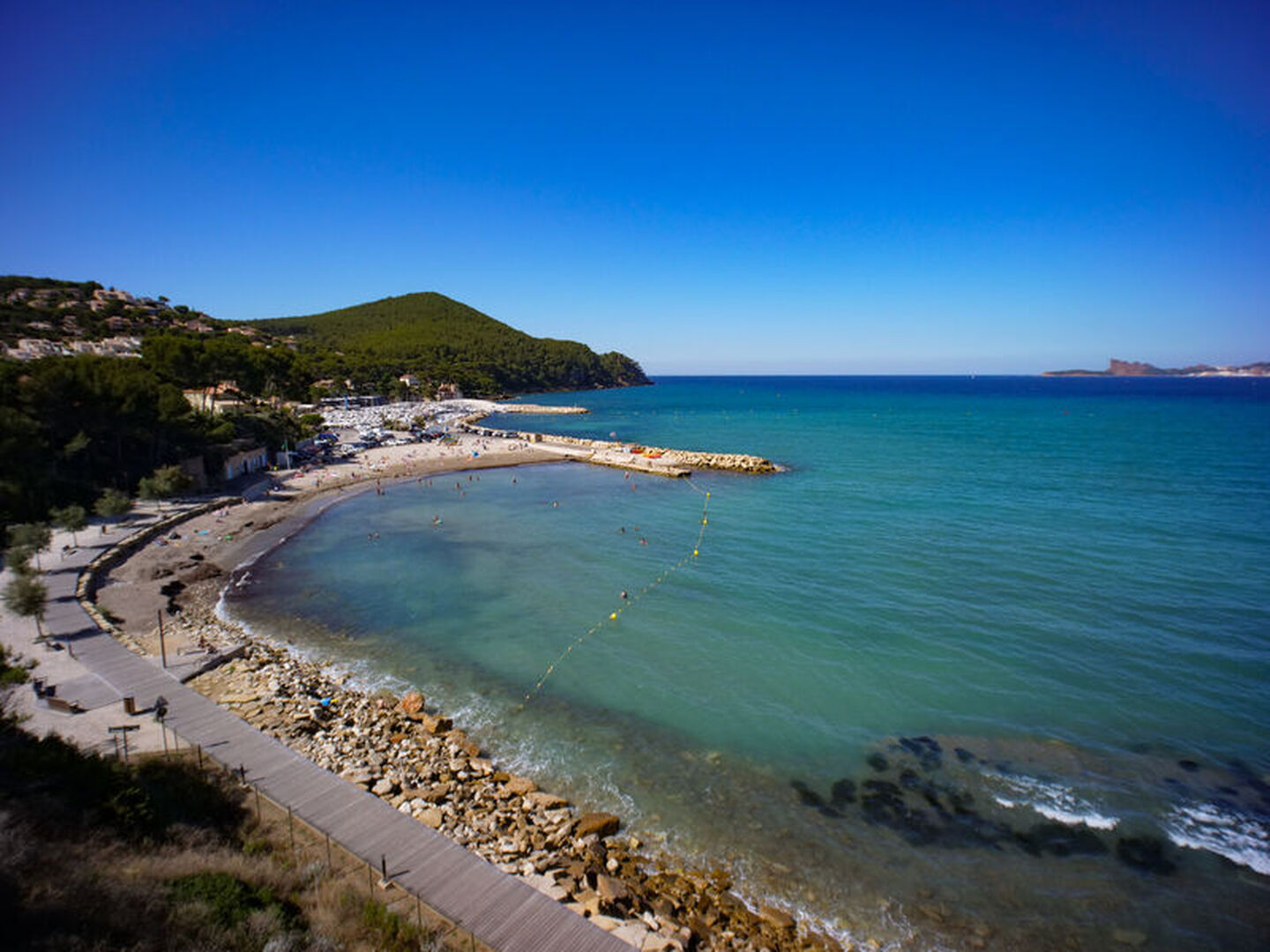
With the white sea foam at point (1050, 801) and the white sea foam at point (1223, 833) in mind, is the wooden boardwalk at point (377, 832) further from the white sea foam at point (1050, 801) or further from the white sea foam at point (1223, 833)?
the white sea foam at point (1223, 833)

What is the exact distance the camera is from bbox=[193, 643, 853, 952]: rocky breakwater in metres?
9.97

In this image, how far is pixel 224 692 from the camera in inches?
626

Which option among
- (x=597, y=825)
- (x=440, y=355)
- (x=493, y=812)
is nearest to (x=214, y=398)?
(x=493, y=812)

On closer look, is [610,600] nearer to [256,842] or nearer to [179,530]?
[256,842]

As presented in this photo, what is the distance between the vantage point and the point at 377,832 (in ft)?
34.7

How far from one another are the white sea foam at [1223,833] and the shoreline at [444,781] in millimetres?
8326

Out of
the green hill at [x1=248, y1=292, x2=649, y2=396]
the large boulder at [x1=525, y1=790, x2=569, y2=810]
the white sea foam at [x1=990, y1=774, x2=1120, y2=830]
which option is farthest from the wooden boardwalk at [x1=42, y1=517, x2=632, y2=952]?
the green hill at [x1=248, y1=292, x2=649, y2=396]

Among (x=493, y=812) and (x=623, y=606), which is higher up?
(x=623, y=606)

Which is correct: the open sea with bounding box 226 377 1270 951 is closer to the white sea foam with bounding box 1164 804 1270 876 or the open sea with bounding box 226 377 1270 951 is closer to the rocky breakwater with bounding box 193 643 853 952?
the white sea foam with bounding box 1164 804 1270 876

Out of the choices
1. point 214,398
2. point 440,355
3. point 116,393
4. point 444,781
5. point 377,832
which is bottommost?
point 444,781

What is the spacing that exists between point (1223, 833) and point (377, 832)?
16.5m

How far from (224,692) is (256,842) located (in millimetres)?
7964

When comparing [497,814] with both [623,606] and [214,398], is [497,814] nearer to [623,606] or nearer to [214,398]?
[623,606]

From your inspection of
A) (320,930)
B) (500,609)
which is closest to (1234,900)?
(320,930)
